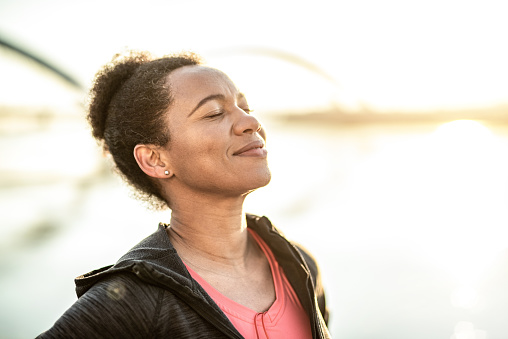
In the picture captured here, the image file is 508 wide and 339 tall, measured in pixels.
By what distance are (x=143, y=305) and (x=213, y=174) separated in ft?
1.48

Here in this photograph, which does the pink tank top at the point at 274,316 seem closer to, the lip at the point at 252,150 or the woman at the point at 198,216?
the woman at the point at 198,216

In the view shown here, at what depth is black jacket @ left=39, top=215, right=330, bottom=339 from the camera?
122 cm

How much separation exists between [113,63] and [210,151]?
0.58 metres

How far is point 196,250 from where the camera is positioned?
160cm

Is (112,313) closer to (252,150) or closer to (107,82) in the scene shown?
(252,150)

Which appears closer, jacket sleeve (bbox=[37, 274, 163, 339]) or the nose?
jacket sleeve (bbox=[37, 274, 163, 339])

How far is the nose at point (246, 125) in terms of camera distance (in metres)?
1.55

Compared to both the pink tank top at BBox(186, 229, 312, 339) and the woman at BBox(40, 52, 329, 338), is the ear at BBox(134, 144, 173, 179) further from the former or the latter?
the pink tank top at BBox(186, 229, 312, 339)

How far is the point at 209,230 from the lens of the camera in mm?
1624

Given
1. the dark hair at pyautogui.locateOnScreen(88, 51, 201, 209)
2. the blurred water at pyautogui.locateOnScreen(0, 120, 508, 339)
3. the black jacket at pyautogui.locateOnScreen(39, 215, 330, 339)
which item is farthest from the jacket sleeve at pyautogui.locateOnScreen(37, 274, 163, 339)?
the blurred water at pyautogui.locateOnScreen(0, 120, 508, 339)

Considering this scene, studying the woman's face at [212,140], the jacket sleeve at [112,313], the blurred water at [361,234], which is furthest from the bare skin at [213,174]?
the jacket sleeve at [112,313]

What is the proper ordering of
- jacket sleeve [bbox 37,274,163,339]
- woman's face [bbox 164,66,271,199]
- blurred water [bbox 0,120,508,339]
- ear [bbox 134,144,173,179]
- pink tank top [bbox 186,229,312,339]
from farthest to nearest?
1. blurred water [bbox 0,120,508,339]
2. ear [bbox 134,144,173,179]
3. woman's face [bbox 164,66,271,199]
4. pink tank top [bbox 186,229,312,339]
5. jacket sleeve [bbox 37,274,163,339]

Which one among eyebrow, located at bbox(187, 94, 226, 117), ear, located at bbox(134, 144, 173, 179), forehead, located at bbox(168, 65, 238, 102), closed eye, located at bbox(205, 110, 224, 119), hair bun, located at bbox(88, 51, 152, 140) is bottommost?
ear, located at bbox(134, 144, 173, 179)

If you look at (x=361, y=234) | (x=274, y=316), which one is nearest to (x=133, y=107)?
(x=274, y=316)
